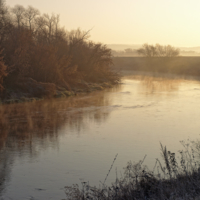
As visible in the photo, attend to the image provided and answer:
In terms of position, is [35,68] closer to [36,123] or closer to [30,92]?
[30,92]

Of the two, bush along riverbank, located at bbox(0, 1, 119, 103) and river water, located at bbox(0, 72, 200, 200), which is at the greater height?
bush along riverbank, located at bbox(0, 1, 119, 103)

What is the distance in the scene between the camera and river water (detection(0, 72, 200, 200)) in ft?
25.5

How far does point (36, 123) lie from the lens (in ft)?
48.7

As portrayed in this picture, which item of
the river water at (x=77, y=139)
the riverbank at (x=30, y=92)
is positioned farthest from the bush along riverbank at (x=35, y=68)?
the river water at (x=77, y=139)

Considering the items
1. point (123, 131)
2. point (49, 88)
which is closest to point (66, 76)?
point (49, 88)

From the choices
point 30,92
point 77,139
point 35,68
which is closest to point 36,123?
point 77,139

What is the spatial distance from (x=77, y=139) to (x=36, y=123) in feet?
12.2

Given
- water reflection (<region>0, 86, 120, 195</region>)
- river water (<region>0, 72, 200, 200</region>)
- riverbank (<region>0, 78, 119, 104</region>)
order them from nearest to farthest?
river water (<region>0, 72, 200, 200</region>) → water reflection (<region>0, 86, 120, 195</region>) → riverbank (<region>0, 78, 119, 104</region>)

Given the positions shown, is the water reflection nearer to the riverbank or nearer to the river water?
the river water

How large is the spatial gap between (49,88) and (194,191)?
2029cm

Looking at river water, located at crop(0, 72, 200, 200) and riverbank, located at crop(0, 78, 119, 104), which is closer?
river water, located at crop(0, 72, 200, 200)

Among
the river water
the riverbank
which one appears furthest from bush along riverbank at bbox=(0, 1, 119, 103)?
the river water

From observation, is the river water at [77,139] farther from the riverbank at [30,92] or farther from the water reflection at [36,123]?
the riverbank at [30,92]

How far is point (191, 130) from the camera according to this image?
43.3 ft
